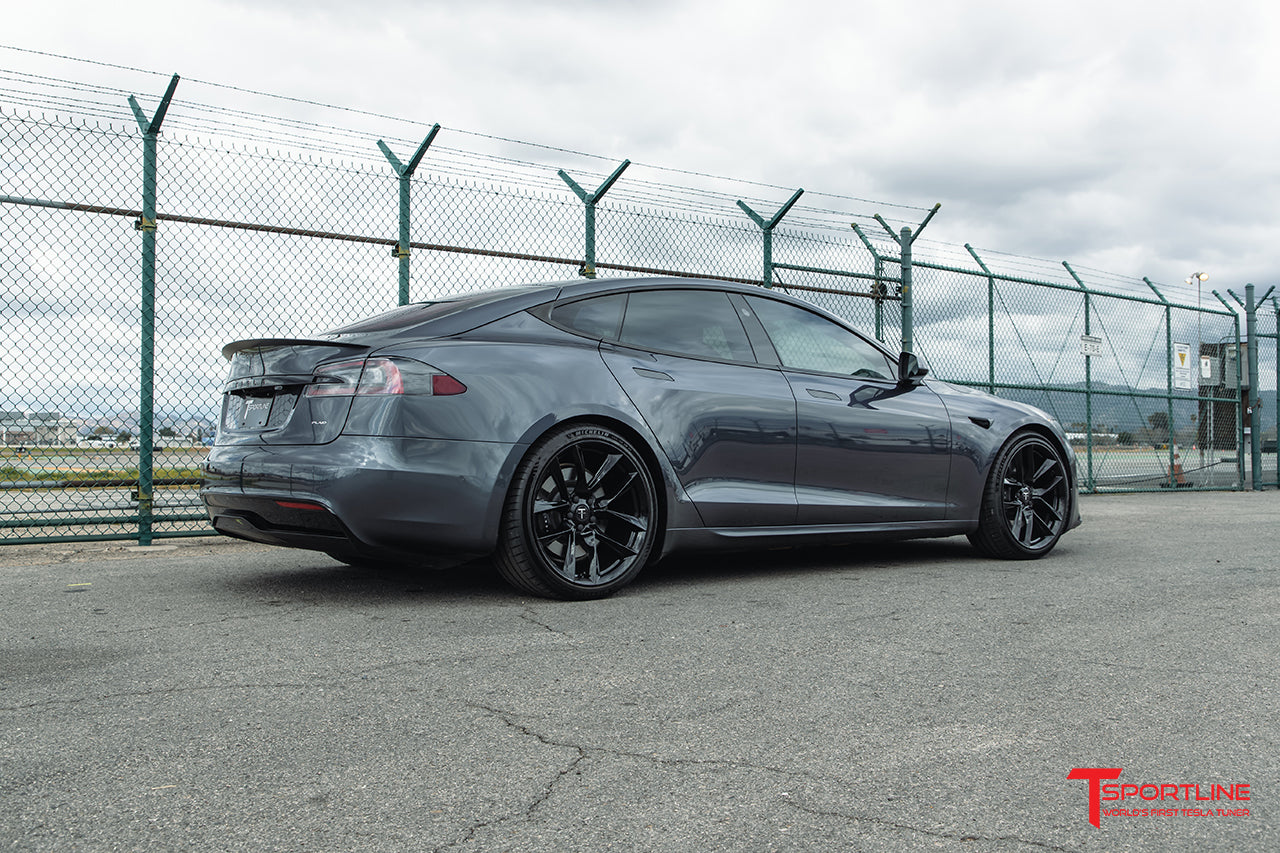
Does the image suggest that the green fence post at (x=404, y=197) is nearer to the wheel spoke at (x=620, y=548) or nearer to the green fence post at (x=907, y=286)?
the wheel spoke at (x=620, y=548)

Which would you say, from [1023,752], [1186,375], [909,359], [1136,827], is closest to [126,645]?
[1023,752]

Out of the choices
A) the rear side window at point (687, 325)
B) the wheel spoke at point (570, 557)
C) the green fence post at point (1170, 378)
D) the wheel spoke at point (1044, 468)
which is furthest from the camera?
the green fence post at point (1170, 378)

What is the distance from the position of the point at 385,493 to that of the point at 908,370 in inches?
122

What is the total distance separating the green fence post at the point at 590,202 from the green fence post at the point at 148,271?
2865 millimetres

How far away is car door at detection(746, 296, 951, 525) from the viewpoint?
5105mm

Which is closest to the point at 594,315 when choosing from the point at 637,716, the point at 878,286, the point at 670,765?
the point at 637,716

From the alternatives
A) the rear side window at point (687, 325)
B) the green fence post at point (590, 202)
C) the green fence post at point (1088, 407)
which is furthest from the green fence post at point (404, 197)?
the green fence post at point (1088, 407)

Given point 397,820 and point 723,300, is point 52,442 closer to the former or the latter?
point 723,300

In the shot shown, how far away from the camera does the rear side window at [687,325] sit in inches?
189

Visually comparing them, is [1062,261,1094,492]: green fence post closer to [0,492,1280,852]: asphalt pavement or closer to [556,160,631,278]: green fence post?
[556,160,631,278]: green fence post

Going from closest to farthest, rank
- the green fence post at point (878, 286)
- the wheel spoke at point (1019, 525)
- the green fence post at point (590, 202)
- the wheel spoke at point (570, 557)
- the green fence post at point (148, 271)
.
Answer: the wheel spoke at point (570, 557) → the wheel spoke at point (1019, 525) → the green fence post at point (148, 271) → the green fence post at point (590, 202) → the green fence post at point (878, 286)

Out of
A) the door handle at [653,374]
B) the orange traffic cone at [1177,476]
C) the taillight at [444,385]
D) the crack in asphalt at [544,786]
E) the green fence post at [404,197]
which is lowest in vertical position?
the crack in asphalt at [544,786]

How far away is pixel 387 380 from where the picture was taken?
3988 mm

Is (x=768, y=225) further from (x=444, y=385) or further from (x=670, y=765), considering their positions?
(x=670, y=765)
